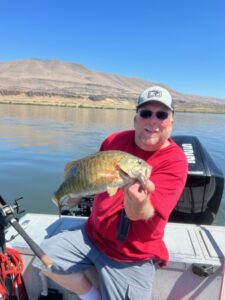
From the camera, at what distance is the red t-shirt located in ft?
8.00

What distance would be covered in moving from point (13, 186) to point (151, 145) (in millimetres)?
5903

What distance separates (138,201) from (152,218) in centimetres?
30

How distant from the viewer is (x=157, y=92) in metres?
2.73

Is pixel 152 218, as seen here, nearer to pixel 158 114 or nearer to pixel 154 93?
pixel 158 114

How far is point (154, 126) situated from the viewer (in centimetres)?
269

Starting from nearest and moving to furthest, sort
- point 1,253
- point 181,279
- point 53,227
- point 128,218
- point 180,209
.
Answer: point 128,218
point 1,253
point 181,279
point 53,227
point 180,209

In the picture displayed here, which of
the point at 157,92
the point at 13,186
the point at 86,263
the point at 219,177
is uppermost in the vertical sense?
the point at 157,92

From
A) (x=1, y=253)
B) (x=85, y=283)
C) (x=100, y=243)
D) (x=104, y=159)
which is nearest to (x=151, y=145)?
(x=104, y=159)

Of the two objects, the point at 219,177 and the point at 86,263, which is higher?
the point at 219,177

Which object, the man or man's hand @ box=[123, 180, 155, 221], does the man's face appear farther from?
man's hand @ box=[123, 180, 155, 221]

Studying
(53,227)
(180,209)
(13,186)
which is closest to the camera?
(53,227)

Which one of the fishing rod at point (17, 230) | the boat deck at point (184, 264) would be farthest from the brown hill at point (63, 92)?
the fishing rod at point (17, 230)

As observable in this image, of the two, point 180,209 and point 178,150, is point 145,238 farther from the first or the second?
point 180,209

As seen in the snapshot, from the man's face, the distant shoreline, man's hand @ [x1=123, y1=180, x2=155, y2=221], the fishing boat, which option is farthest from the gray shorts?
the distant shoreline
